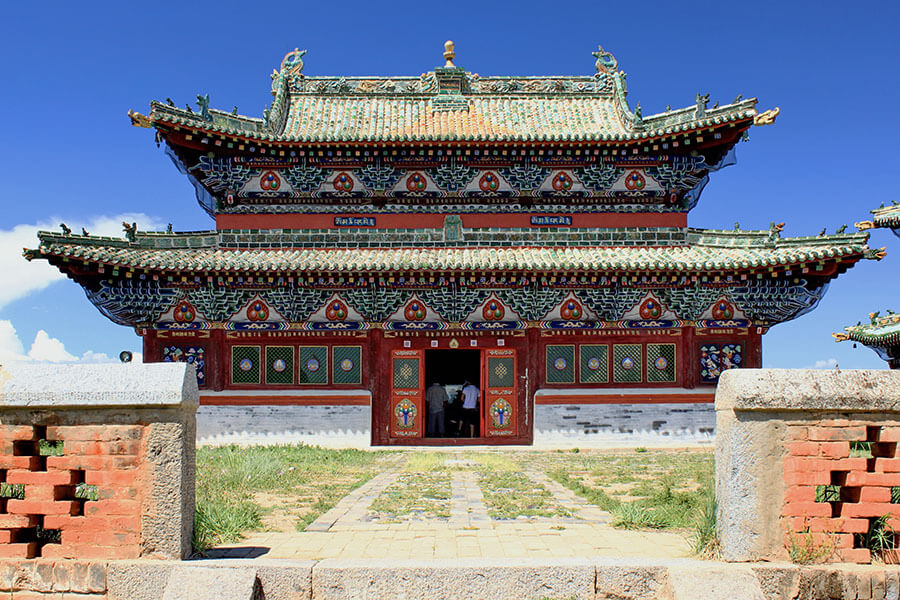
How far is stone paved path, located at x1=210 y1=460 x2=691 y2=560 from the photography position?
571cm

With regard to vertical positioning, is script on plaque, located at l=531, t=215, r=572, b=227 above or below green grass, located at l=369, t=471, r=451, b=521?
above

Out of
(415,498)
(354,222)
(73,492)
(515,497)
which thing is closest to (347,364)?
(354,222)

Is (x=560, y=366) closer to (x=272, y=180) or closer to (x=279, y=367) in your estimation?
(x=279, y=367)

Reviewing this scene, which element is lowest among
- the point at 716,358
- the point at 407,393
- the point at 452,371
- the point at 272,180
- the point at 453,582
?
the point at 453,582

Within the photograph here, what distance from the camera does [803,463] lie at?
5.20 m

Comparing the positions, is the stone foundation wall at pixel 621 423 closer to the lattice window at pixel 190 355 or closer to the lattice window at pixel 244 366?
the lattice window at pixel 244 366

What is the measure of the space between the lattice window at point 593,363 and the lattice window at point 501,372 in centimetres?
168

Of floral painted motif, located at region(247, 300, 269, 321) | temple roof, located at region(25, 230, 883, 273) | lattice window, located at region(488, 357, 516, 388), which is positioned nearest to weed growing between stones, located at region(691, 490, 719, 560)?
temple roof, located at region(25, 230, 883, 273)

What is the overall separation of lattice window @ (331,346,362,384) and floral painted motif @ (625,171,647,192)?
820 centimetres

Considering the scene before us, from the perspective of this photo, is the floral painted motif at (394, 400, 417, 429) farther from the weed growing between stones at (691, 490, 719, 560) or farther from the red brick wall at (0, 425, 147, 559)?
the red brick wall at (0, 425, 147, 559)

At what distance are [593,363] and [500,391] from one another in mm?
2419

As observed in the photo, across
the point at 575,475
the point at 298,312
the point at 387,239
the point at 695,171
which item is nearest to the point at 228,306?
the point at 298,312

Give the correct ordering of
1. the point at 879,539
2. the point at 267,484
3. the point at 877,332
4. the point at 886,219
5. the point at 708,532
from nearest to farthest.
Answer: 1. the point at 879,539
2. the point at 708,532
3. the point at 267,484
4. the point at 886,219
5. the point at 877,332

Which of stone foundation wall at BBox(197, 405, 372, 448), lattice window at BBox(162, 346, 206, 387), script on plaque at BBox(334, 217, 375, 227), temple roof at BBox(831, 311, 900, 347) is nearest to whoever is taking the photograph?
stone foundation wall at BBox(197, 405, 372, 448)
